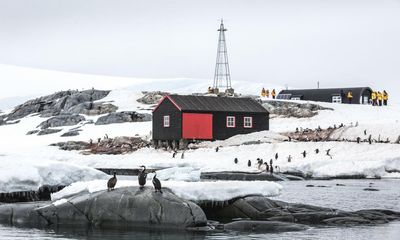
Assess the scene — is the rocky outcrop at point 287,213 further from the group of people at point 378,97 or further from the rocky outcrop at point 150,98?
the rocky outcrop at point 150,98

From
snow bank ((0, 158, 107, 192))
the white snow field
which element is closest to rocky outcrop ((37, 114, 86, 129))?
the white snow field

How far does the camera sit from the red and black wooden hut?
71.3 m

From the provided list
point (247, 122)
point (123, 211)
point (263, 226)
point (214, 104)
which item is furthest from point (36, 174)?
point (247, 122)

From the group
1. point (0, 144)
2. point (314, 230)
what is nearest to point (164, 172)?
point (314, 230)

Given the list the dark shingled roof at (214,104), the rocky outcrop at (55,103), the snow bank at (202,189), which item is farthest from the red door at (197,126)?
the snow bank at (202,189)

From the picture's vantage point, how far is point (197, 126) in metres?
71.8

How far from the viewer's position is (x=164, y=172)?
41.0m

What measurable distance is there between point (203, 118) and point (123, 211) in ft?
153

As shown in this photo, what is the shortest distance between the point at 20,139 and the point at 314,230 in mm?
68937

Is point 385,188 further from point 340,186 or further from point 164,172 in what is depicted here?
point 164,172

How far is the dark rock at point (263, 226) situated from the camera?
25.2 meters

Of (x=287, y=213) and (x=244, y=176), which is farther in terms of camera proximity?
(x=244, y=176)

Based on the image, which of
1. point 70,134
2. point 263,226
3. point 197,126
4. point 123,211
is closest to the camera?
point 123,211

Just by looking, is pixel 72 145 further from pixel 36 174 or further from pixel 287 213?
pixel 287 213
